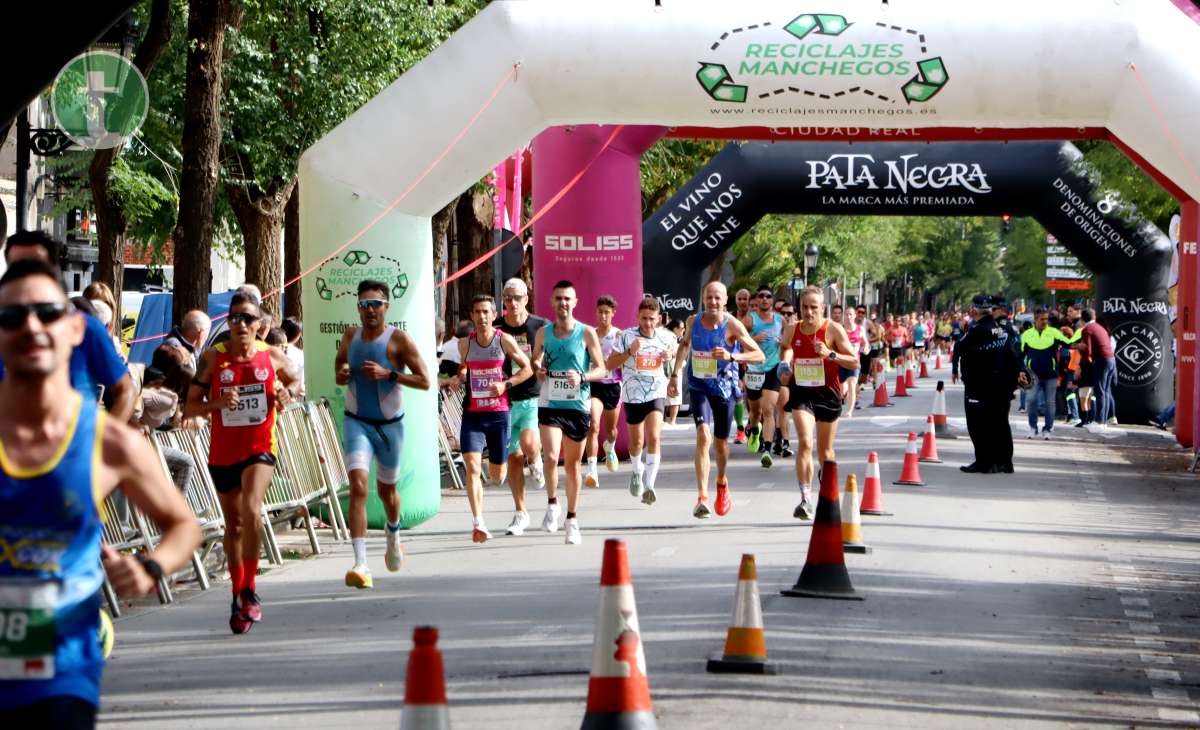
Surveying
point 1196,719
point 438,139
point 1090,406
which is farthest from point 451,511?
point 1090,406

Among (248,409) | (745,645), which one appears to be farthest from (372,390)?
(745,645)

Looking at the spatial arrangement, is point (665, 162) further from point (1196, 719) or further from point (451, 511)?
point (1196, 719)

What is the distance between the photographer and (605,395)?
696 inches

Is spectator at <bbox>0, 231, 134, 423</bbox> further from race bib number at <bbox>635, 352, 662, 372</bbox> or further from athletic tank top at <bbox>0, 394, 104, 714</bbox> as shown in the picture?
race bib number at <bbox>635, 352, 662, 372</bbox>

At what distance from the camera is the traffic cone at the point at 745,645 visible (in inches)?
317

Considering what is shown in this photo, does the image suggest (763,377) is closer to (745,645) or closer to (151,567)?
(745,645)

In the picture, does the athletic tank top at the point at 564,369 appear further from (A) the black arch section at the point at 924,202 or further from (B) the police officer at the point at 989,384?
(A) the black arch section at the point at 924,202

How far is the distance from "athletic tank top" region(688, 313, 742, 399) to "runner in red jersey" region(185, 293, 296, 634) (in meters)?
5.86

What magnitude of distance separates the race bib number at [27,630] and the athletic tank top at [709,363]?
1111cm

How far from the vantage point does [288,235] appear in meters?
26.6

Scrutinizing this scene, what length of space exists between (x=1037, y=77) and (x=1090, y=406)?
52.9 feet

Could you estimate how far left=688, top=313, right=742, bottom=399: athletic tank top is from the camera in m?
15.2

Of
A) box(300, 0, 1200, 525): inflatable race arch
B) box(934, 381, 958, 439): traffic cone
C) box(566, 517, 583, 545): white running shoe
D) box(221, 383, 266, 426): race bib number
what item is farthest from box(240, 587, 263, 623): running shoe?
box(934, 381, 958, 439): traffic cone

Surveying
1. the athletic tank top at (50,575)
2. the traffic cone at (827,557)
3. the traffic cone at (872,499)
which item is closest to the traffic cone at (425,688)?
the athletic tank top at (50,575)
